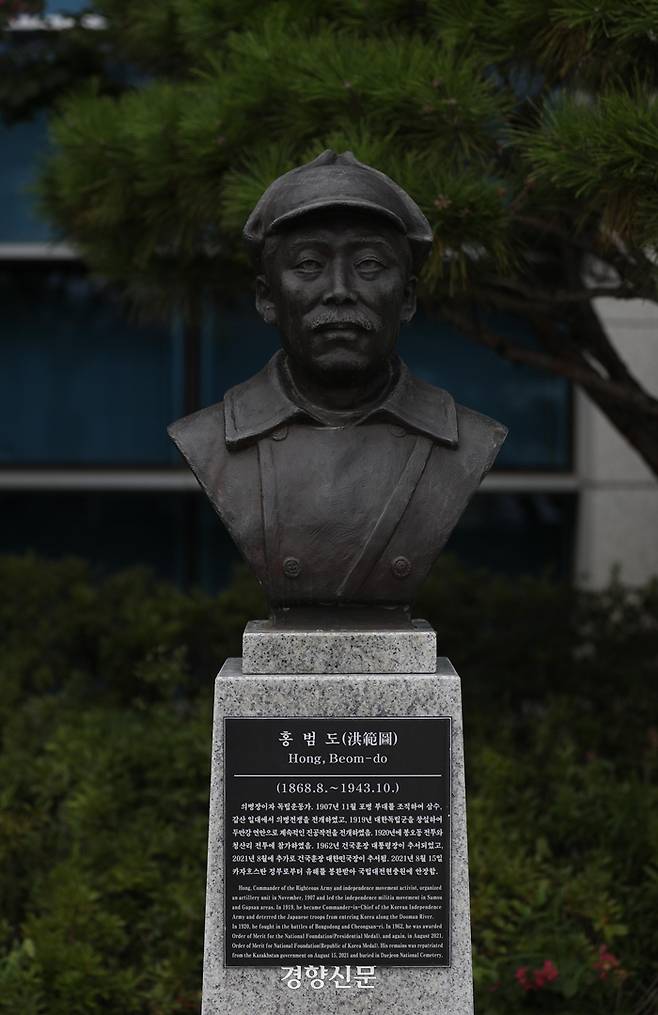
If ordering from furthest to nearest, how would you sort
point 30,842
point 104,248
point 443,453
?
point 104,248
point 30,842
point 443,453

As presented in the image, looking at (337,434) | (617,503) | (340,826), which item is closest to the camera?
(340,826)

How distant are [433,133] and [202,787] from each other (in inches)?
94.9

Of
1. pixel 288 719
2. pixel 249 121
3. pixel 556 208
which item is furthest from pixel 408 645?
pixel 249 121

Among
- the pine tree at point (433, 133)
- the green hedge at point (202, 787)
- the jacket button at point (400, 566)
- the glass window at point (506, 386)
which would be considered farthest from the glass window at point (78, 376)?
the jacket button at point (400, 566)

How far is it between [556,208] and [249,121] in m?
0.98

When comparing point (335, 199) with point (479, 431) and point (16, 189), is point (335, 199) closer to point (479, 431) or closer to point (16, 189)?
point (479, 431)

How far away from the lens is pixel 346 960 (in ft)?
9.80

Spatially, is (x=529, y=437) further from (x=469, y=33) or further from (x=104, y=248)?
(x=469, y=33)

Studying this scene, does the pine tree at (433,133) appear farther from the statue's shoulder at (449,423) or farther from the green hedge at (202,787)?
the green hedge at (202,787)

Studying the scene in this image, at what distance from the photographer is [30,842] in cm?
433

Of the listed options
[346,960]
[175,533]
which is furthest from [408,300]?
[175,533]

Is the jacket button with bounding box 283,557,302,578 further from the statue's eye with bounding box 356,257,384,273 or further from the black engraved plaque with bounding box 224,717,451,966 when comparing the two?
the statue's eye with bounding box 356,257,384,273

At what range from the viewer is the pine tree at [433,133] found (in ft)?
11.3

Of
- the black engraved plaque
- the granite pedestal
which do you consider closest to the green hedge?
the granite pedestal
